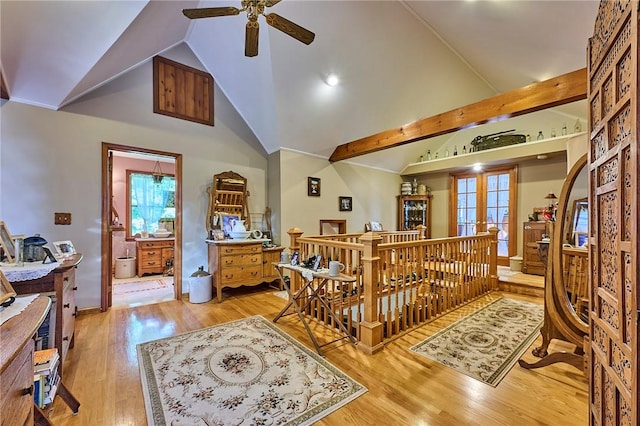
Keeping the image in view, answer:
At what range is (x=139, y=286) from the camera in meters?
4.75

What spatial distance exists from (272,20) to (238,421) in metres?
2.81

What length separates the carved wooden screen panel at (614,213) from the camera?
88cm

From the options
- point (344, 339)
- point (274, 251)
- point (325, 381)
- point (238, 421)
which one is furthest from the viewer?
point (274, 251)

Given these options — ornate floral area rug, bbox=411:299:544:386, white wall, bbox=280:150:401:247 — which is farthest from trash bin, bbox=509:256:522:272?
white wall, bbox=280:150:401:247

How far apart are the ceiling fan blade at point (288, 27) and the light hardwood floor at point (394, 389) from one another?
9.00 ft

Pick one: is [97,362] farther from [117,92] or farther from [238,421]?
[117,92]

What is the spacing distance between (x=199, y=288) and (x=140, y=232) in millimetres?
3338

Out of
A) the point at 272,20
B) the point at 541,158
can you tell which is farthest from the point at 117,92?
the point at 541,158

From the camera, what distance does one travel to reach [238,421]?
62.6 inches

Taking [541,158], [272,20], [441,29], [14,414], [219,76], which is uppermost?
[441,29]

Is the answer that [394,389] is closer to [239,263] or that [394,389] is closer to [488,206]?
[239,263]

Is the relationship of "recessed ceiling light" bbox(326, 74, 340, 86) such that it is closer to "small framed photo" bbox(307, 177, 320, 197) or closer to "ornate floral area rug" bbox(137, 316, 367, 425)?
"small framed photo" bbox(307, 177, 320, 197)

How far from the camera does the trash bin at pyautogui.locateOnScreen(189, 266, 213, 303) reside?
3.78 meters

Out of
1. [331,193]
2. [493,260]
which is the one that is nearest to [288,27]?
[331,193]
